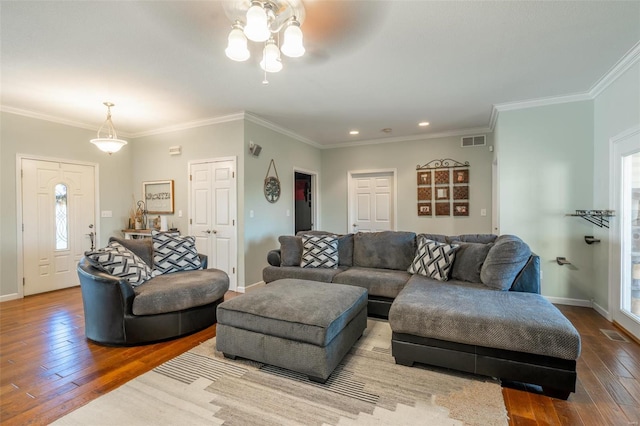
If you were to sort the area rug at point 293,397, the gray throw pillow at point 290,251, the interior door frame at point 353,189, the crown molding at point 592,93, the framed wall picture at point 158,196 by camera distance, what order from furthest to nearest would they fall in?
the interior door frame at point 353,189 → the framed wall picture at point 158,196 → the gray throw pillow at point 290,251 → the crown molding at point 592,93 → the area rug at point 293,397

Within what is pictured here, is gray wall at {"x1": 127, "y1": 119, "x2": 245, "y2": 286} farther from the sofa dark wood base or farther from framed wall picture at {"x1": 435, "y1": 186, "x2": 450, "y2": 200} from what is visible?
framed wall picture at {"x1": 435, "y1": 186, "x2": 450, "y2": 200}

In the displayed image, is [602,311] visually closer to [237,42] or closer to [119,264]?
[237,42]

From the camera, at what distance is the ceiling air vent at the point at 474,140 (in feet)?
17.3

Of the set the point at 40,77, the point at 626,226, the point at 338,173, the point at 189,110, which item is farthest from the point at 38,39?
the point at 626,226

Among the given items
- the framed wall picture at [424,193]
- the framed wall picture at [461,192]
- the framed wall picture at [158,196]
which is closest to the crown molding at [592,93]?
the framed wall picture at [461,192]

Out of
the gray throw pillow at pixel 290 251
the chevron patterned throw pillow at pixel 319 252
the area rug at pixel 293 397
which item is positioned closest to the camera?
the area rug at pixel 293 397

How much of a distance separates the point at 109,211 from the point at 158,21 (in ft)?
13.6

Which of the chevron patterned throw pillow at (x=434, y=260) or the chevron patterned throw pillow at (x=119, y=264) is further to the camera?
the chevron patterned throw pillow at (x=434, y=260)

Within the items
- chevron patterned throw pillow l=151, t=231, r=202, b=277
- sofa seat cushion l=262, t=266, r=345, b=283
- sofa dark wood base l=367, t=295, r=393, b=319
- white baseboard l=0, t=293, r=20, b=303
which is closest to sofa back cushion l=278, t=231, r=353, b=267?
sofa seat cushion l=262, t=266, r=345, b=283

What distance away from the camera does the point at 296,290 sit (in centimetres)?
258

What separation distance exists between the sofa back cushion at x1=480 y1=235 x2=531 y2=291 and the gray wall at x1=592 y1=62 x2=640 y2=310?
54.8 inches

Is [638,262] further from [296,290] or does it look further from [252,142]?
[252,142]

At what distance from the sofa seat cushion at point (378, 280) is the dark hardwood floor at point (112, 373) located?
53.8 inches

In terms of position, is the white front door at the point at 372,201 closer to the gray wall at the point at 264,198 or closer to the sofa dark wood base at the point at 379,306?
the gray wall at the point at 264,198
